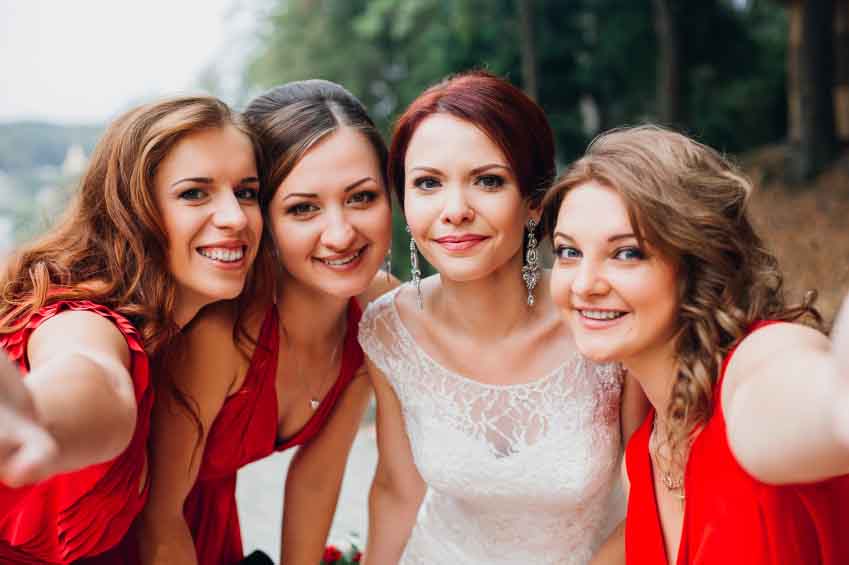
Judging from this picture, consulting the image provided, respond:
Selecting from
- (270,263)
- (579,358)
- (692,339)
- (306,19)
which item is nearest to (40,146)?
(306,19)

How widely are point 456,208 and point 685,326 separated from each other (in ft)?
2.67

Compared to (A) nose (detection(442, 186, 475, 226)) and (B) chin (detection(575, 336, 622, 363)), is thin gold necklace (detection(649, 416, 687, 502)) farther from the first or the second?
(A) nose (detection(442, 186, 475, 226))

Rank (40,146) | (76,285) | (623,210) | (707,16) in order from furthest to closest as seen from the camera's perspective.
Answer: (707,16) → (40,146) → (76,285) → (623,210)

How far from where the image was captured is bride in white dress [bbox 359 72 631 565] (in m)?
2.74

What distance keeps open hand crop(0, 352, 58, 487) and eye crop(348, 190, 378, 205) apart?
176 centimetres

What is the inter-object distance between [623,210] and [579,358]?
90 centimetres

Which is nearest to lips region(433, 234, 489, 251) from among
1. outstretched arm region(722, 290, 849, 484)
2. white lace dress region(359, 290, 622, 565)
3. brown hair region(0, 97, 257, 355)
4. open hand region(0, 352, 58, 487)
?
white lace dress region(359, 290, 622, 565)

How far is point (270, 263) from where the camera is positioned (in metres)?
3.07

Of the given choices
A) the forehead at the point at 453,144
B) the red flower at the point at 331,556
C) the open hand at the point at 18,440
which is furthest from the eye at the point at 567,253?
the red flower at the point at 331,556

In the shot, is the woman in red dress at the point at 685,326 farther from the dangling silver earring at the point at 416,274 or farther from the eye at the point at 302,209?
the eye at the point at 302,209

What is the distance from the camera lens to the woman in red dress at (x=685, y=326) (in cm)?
191

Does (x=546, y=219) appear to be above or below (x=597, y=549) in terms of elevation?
above

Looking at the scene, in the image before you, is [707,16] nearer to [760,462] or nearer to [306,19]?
[306,19]

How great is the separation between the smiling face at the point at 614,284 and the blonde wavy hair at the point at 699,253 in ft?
0.11
